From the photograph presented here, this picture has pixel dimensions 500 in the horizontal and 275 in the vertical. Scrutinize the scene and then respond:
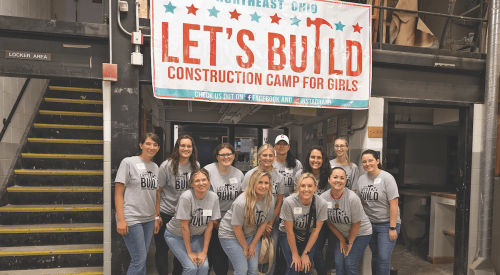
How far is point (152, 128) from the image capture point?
19.7ft

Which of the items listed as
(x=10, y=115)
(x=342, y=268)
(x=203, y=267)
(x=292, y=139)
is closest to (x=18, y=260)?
(x=10, y=115)

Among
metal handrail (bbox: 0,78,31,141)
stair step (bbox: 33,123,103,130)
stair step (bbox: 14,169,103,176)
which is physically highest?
metal handrail (bbox: 0,78,31,141)

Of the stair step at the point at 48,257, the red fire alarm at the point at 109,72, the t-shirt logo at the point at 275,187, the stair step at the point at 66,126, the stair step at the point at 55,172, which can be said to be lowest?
the stair step at the point at 48,257

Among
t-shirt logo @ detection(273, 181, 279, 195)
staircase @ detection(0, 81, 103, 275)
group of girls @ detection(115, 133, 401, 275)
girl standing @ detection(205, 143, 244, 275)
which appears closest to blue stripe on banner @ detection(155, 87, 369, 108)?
group of girls @ detection(115, 133, 401, 275)

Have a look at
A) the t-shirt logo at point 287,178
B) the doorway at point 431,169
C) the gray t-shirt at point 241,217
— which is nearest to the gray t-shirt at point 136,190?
the gray t-shirt at point 241,217

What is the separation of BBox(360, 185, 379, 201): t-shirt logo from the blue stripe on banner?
1164 millimetres

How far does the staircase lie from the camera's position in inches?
143

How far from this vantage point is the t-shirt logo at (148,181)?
9.75 ft

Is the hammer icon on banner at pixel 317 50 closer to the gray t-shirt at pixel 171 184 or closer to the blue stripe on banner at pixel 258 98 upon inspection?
the blue stripe on banner at pixel 258 98

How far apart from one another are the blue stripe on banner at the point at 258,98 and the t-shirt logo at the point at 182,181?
36.9 inches

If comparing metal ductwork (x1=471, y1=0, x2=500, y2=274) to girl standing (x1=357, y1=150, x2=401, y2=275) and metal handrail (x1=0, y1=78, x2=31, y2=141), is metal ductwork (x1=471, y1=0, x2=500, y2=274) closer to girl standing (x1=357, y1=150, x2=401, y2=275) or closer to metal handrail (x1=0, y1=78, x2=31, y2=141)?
girl standing (x1=357, y1=150, x2=401, y2=275)

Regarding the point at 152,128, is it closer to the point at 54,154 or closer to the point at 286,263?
the point at 54,154

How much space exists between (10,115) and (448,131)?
8215 mm

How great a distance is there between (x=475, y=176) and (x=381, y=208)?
86.0 inches
